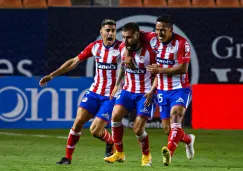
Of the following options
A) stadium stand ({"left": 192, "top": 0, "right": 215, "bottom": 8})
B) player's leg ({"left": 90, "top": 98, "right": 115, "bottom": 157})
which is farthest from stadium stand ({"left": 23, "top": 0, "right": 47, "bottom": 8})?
player's leg ({"left": 90, "top": 98, "right": 115, "bottom": 157})

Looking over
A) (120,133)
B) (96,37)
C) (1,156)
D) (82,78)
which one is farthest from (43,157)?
(96,37)

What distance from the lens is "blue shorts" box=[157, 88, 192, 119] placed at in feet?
36.2

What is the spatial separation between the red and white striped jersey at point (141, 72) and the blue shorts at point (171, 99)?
218 mm

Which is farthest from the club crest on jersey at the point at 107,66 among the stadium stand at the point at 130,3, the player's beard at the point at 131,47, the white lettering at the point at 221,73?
the stadium stand at the point at 130,3

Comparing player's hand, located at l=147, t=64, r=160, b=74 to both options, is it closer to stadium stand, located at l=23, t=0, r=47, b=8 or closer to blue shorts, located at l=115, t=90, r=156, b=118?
blue shorts, located at l=115, t=90, r=156, b=118

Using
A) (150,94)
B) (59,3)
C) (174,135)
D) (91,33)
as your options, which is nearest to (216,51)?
(91,33)

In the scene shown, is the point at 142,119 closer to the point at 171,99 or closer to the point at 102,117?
the point at 171,99

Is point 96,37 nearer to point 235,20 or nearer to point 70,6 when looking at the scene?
point 70,6

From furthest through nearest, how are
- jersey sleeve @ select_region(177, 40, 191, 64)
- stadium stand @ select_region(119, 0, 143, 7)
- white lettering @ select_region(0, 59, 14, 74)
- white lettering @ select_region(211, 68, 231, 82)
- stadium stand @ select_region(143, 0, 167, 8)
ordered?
stadium stand @ select_region(143, 0, 167, 8)
stadium stand @ select_region(119, 0, 143, 7)
white lettering @ select_region(211, 68, 231, 82)
white lettering @ select_region(0, 59, 14, 74)
jersey sleeve @ select_region(177, 40, 191, 64)

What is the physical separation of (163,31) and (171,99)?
2.89 feet

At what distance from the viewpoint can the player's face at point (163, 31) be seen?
429 inches

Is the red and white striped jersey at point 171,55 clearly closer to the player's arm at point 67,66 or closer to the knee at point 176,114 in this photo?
the knee at point 176,114

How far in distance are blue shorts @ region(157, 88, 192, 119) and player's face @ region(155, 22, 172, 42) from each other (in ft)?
2.20

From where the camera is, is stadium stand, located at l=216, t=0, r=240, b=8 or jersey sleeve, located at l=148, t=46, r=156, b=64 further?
stadium stand, located at l=216, t=0, r=240, b=8
